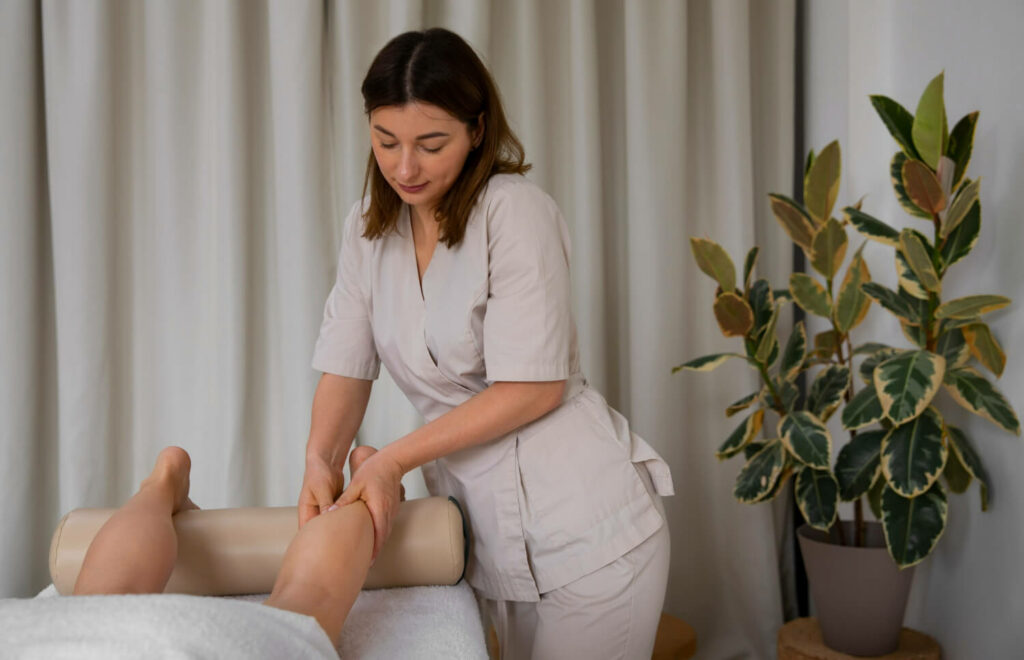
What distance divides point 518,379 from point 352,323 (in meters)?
0.35

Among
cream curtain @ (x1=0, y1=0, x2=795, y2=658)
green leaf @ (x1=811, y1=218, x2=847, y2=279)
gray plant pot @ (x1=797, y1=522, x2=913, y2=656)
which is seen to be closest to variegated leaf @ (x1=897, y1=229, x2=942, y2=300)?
green leaf @ (x1=811, y1=218, x2=847, y2=279)

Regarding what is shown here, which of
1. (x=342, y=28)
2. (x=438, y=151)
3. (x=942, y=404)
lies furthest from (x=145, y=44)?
(x=942, y=404)

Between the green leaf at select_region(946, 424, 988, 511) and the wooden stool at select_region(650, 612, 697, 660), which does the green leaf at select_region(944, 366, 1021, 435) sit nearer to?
the green leaf at select_region(946, 424, 988, 511)

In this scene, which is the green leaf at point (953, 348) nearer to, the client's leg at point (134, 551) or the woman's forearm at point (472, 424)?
the woman's forearm at point (472, 424)

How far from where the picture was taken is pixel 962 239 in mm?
1732

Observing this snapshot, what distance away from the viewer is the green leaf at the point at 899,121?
5.85 ft

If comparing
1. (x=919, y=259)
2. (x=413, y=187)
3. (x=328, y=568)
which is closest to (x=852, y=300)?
Result: (x=919, y=259)

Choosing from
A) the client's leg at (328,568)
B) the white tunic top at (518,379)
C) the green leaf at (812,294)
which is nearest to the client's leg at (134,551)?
the client's leg at (328,568)

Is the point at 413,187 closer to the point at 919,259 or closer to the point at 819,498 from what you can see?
the point at 919,259

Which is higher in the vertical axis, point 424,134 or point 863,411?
point 424,134

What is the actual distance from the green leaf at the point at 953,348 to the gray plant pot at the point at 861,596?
434 mm

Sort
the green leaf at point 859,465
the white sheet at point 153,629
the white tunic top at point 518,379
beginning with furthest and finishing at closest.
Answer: the green leaf at point 859,465 < the white tunic top at point 518,379 < the white sheet at point 153,629

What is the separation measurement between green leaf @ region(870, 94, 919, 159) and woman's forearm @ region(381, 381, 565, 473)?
39.8 inches

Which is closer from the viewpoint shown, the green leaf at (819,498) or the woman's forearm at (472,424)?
the woman's forearm at (472,424)
